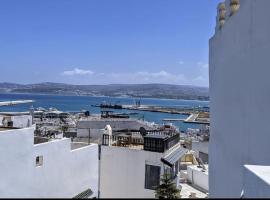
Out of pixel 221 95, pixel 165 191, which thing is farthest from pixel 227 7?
pixel 165 191

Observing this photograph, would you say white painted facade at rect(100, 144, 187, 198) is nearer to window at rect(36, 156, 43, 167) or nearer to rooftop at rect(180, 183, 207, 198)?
rooftop at rect(180, 183, 207, 198)

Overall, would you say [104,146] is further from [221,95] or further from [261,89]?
[261,89]

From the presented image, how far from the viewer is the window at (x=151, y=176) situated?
48.5 ft

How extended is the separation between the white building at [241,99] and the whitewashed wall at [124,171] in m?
Result: 5.67

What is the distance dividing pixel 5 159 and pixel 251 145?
718 cm

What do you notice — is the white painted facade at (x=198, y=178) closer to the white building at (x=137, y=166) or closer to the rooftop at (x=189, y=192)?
the rooftop at (x=189, y=192)

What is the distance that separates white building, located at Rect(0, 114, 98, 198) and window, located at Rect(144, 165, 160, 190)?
2.56 m

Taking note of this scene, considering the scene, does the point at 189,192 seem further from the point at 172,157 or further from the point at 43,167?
the point at 43,167

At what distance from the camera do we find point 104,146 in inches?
639

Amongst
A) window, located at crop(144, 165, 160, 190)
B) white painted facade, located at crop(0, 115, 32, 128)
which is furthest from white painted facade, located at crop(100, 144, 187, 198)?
white painted facade, located at crop(0, 115, 32, 128)

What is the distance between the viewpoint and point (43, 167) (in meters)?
12.1

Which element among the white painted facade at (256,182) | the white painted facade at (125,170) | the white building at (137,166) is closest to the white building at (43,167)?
the white painted facade at (125,170)

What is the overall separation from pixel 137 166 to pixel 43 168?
454 centimetres

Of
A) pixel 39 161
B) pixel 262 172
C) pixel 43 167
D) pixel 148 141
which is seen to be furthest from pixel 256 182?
pixel 148 141
